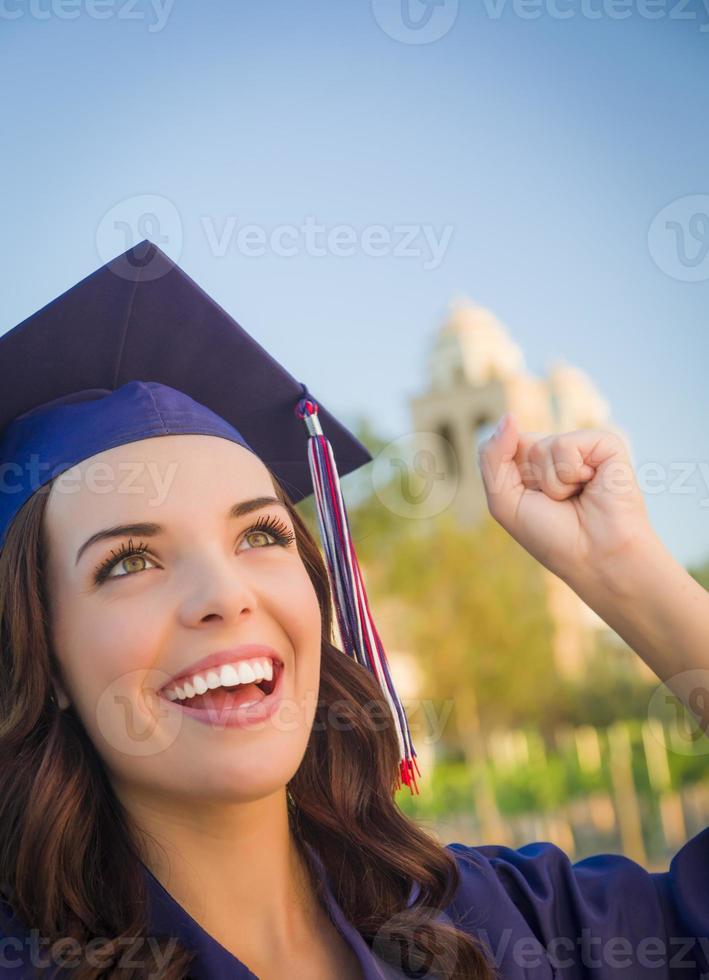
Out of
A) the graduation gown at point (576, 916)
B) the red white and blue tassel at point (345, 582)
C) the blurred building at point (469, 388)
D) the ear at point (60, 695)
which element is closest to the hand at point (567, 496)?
the red white and blue tassel at point (345, 582)

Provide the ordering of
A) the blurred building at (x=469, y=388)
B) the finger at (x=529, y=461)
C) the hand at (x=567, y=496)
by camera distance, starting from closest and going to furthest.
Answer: the hand at (x=567, y=496)
the finger at (x=529, y=461)
the blurred building at (x=469, y=388)

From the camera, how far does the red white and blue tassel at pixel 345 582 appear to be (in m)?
1.95

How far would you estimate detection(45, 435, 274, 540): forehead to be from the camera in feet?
5.33

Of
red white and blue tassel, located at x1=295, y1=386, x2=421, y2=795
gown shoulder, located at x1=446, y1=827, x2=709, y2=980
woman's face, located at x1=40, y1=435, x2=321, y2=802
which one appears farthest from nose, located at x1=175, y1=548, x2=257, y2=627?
gown shoulder, located at x1=446, y1=827, x2=709, y2=980

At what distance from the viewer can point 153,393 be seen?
5.97ft

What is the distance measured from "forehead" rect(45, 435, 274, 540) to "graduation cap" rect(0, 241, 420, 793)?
3cm

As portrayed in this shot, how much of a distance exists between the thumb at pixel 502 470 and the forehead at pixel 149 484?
460 millimetres

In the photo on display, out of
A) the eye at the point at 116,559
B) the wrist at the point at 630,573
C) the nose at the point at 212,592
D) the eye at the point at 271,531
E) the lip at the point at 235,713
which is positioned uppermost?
the eye at the point at 271,531

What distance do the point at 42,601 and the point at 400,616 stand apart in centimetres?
1480

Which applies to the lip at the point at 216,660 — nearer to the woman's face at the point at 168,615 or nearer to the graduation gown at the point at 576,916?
the woman's face at the point at 168,615

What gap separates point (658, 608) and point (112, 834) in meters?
1.00

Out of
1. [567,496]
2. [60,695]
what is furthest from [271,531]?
[567,496]

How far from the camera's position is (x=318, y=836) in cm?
193

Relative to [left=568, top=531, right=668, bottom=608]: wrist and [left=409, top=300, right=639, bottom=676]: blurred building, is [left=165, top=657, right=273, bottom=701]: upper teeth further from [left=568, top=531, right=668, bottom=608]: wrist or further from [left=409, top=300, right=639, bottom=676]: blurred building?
[left=409, top=300, right=639, bottom=676]: blurred building
